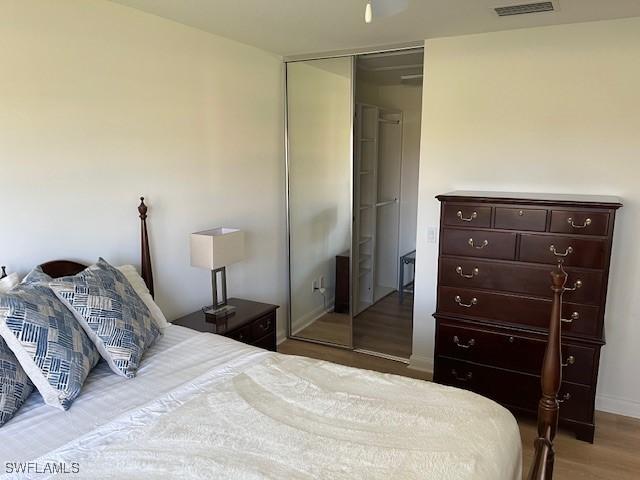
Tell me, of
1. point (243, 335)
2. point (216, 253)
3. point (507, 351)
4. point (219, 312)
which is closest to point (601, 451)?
point (507, 351)

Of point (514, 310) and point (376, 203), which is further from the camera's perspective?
point (376, 203)

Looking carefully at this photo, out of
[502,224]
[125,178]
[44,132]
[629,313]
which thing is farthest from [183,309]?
[629,313]

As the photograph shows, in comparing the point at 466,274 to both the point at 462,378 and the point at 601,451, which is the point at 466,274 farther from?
the point at 601,451

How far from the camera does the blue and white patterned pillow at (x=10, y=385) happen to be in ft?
5.39

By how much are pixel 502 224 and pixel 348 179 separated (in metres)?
1.48

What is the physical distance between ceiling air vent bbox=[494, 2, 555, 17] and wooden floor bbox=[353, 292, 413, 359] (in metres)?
2.54

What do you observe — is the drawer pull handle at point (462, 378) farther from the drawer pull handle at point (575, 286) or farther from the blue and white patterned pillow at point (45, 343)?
the blue and white patterned pillow at point (45, 343)

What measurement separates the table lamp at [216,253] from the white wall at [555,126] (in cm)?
144

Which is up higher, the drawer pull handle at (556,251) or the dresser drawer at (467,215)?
the dresser drawer at (467,215)

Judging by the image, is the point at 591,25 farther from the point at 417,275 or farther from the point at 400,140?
the point at 400,140

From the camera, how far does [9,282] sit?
2055 millimetres

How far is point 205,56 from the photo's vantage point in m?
3.20

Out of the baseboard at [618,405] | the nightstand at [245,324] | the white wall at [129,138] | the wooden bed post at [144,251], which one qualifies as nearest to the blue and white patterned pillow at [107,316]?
the white wall at [129,138]

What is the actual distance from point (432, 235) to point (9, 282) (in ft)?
8.56
